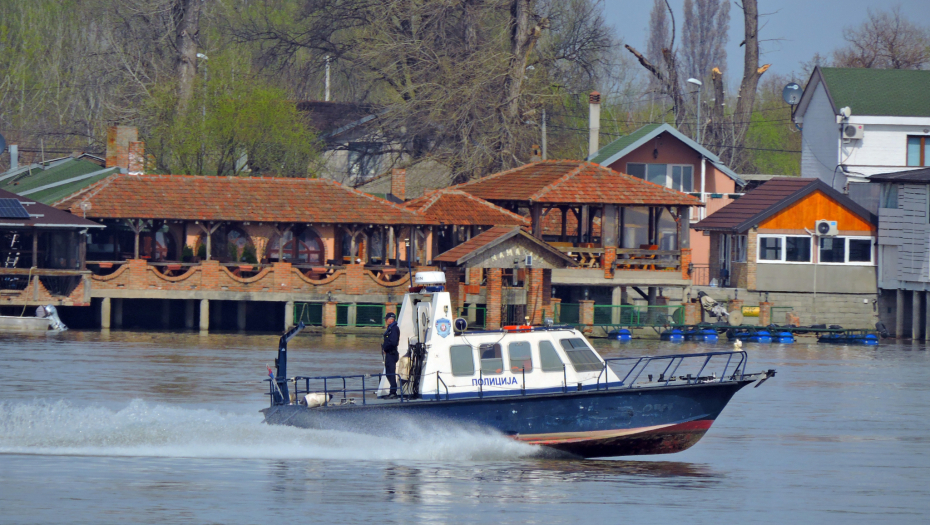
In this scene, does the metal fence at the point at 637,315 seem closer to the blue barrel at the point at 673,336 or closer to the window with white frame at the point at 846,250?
the blue barrel at the point at 673,336

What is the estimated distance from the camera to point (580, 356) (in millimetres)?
21672

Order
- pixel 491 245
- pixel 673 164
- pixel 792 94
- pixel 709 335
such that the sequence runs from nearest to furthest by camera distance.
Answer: pixel 491 245
pixel 709 335
pixel 673 164
pixel 792 94

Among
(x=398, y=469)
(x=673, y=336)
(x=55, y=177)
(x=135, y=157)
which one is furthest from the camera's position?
(x=55, y=177)

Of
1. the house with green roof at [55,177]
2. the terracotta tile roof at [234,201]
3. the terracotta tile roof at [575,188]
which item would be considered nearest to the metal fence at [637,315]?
the terracotta tile roof at [575,188]

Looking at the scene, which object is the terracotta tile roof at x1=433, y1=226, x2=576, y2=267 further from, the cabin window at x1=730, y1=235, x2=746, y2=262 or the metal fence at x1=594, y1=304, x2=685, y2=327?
the cabin window at x1=730, y1=235, x2=746, y2=262

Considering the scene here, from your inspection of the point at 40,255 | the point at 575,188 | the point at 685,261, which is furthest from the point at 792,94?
the point at 40,255

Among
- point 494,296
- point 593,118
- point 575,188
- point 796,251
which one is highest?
point 593,118

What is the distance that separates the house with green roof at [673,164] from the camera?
189 feet

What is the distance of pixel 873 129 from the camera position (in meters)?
55.6

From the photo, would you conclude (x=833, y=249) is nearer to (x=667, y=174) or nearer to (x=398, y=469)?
(x=667, y=174)

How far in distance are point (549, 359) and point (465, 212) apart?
89.1ft

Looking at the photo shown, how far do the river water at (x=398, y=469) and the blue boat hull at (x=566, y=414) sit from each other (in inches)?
10.7

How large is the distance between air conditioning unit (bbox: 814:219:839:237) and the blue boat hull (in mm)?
31711

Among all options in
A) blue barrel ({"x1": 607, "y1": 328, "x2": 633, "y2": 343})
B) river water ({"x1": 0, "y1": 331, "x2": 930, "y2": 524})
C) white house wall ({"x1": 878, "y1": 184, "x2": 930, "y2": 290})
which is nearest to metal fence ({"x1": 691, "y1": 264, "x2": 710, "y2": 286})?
white house wall ({"x1": 878, "y1": 184, "x2": 930, "y2": 290})
